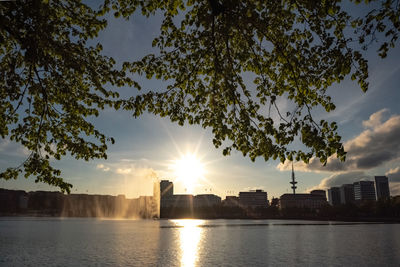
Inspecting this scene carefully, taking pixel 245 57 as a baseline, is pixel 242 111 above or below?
below

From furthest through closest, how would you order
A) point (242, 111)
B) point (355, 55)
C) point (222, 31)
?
1. point (242, 111)
2. point (222, 31)
3. point (355, 55)

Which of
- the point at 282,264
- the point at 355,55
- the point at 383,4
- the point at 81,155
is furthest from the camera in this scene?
the point at 282,264

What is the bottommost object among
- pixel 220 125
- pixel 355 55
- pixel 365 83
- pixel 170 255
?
pixel 170 255

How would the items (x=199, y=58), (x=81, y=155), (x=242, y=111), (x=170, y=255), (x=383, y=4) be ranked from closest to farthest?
1. (x=383, y=4)
2. (x=242, y=111)
3. (x=199, y=58)
4. (x=81, y=155)
5. (x=170, y=255)

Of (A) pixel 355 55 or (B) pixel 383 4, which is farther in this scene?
(A) pixel 355 55

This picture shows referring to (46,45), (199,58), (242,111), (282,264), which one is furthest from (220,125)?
(282,264)

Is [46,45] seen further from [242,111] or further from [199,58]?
[242,111]

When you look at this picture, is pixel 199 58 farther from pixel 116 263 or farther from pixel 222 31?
pixel 116 263

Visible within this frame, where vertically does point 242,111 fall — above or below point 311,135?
above

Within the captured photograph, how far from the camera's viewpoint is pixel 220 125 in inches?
415

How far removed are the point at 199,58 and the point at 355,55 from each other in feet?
16.3

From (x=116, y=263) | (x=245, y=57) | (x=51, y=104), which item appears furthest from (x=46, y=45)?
(x=116, y=263)

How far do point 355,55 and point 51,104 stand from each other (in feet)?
36.4

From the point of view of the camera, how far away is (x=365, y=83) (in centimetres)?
870
